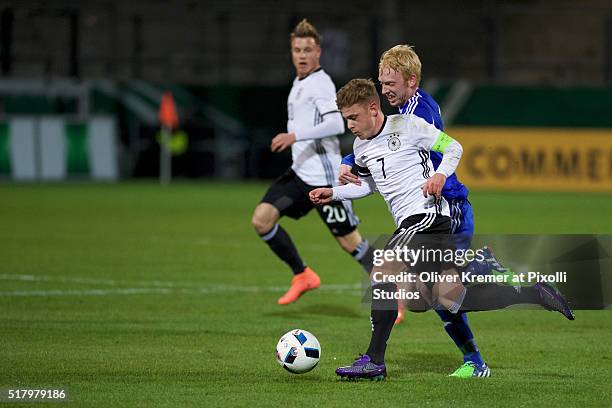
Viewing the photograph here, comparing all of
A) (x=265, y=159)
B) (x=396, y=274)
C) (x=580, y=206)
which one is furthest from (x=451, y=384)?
(x=265, y=159)

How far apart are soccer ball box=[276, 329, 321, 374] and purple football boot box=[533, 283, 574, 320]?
4.50ft

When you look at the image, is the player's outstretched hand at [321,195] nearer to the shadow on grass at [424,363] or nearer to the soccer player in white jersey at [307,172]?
the shadow on grass at [424,363]

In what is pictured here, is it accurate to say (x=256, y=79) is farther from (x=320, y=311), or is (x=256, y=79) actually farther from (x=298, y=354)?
(x=298, y=354)

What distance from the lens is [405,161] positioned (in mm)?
7293

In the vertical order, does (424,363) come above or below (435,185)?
below

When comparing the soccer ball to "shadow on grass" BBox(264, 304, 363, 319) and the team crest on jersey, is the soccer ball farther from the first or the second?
"shadow on grass" BBox(264, 304, 363, 319)

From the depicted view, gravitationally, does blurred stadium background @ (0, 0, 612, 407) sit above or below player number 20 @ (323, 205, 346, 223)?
below

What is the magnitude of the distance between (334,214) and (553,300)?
3498 mm

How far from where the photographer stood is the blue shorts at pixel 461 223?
743cm

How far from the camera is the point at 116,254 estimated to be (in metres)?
14.5

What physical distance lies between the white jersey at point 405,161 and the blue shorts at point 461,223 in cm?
11

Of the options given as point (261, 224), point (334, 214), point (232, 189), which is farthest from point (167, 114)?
point (334, 214)

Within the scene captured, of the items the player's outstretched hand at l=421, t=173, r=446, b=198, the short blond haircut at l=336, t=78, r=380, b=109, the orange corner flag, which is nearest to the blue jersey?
the short blond haircut at l=336, t=78, r=380, b=109

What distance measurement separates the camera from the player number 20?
34.3 ft
